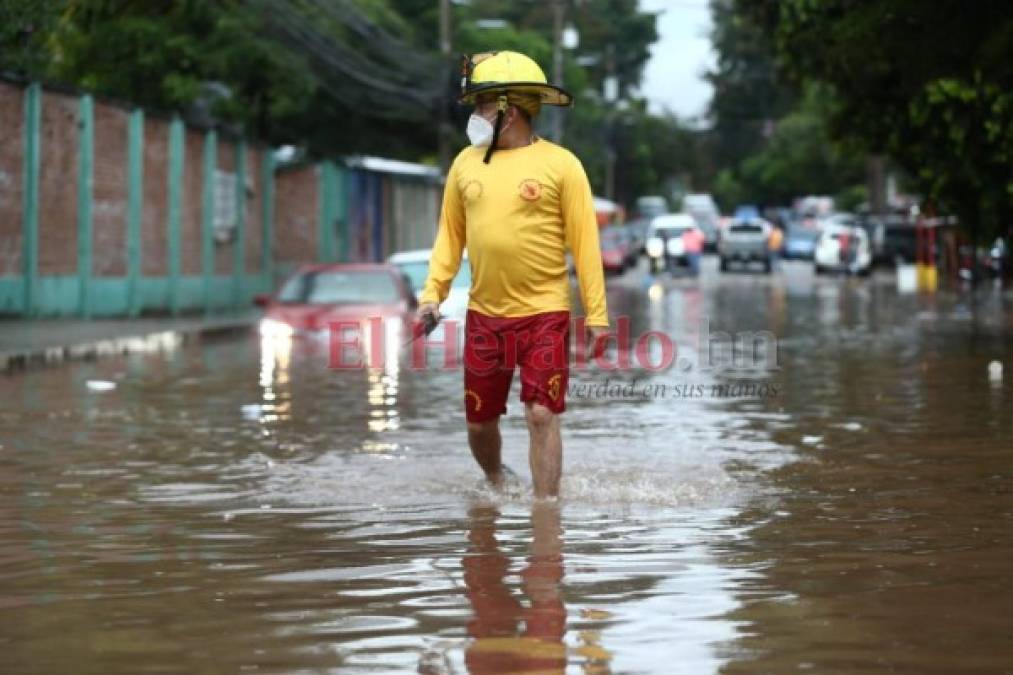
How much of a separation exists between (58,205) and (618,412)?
18678 mm

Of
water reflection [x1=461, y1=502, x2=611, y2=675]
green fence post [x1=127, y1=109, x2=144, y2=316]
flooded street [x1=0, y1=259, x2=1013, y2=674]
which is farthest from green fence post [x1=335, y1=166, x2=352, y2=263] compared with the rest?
water reflection [x1=461, y1=502, x2=611, y2=675]

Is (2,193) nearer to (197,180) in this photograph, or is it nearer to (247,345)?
(247,345)

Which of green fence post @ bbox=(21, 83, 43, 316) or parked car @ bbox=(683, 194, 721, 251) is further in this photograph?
parked car @ bbox=(683, 194, 721, 251)

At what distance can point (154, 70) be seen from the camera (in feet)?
145

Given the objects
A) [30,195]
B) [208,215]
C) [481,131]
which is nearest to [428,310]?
[481,131]

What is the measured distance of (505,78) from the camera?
9891 millimetres

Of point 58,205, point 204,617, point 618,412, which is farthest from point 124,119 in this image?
point 204,617

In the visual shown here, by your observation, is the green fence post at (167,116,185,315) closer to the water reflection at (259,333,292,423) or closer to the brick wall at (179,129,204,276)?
the brick wall at (179,129,204,276)

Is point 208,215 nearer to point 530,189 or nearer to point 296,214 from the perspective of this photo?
point 296,214

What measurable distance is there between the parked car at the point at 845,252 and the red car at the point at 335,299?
41.9m

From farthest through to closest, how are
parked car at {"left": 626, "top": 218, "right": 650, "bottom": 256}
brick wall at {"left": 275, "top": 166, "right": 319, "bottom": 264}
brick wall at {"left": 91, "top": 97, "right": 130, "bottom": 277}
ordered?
parked car at {"left": 626, "top": 218, "right": 650, "bottom": 256} → brick wall at {"left": 275, "top": 166, "right": 319, "bottom": 264} → brick wall at {"left": 91, "top": 97, "right": 130, "bottom": 277}

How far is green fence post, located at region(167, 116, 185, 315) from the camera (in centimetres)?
3747

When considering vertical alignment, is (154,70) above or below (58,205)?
above

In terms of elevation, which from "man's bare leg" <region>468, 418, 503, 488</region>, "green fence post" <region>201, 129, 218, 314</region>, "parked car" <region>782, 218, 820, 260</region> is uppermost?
"parked car" <region>782, 218, 820, 260</region>
